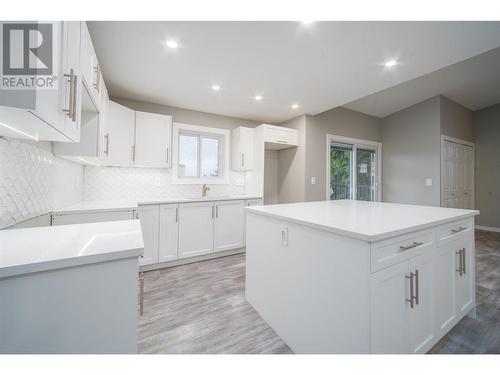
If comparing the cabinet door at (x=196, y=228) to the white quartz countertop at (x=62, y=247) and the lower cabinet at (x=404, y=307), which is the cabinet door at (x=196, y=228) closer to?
the white quartz countertop at (x=62, y=247)

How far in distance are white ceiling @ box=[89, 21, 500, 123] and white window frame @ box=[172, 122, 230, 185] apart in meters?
0.51

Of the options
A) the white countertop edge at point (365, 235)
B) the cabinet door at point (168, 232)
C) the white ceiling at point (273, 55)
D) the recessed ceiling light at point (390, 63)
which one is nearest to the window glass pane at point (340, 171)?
the white ceiling at point (273, 55)

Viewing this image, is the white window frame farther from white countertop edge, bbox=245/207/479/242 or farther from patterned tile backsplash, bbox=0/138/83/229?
white countertop edge, bbox=245/207/479/242

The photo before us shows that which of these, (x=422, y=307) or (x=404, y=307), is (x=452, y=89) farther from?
(x=404, y=307)

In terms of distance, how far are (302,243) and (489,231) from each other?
623cm

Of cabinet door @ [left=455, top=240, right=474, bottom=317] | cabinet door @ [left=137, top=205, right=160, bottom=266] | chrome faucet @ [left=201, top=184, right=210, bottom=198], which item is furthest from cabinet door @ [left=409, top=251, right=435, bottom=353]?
chrome faucet @ [left=201, top=184, right=210, bottom=198]

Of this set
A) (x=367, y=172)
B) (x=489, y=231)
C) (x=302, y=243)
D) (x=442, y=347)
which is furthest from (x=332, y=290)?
(x=489, y=231)

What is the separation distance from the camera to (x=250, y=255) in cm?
187

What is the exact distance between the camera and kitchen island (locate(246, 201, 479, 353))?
1.03m

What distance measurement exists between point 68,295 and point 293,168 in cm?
356

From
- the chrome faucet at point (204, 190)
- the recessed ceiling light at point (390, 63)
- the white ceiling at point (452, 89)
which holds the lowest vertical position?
the chrome faucet at point (204, 190)

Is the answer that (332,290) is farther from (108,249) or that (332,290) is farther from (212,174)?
(212,174)

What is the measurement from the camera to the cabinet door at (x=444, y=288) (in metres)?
1.36

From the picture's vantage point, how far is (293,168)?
392 centimetres
